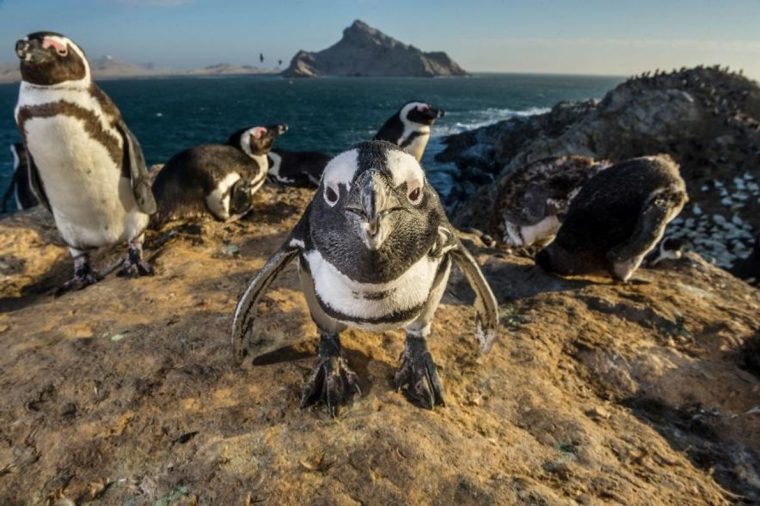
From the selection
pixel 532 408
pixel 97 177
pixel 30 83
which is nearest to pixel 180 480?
pixel 532 408

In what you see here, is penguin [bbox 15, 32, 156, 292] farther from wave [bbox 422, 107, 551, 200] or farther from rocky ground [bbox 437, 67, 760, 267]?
wave [bbox 422, 107, 551, 200]

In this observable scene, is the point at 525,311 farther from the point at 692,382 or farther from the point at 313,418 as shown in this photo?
the point at 313,418

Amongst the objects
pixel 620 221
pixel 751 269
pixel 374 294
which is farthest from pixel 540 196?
pixel 374 294

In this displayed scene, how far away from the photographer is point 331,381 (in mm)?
2568

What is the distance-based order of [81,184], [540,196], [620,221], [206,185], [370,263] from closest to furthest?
[370,263] → [81,184] → [620,221] → [206,185] → [540,196]

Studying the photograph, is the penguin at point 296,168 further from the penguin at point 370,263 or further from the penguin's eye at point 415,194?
the penguin's eye at point 415,194

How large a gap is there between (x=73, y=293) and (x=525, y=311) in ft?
13.7

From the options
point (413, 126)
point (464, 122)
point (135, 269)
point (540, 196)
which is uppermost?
point (413, 126)

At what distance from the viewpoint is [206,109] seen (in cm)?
5994

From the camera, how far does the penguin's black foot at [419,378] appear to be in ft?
8.73

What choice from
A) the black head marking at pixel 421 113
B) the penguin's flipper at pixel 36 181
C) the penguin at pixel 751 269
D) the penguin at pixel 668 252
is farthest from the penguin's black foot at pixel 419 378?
the black head marking at pixel 421 113

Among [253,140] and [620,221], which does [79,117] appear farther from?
[620,221]

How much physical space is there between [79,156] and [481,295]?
3.75 m

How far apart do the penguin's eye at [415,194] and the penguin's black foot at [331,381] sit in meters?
1.10
